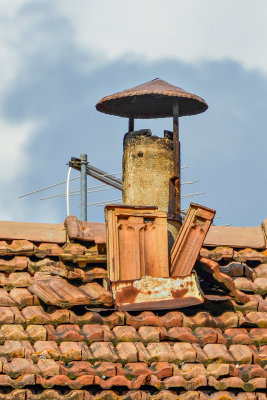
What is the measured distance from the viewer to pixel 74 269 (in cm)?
1180

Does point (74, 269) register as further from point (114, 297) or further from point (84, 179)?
point (84, 179)

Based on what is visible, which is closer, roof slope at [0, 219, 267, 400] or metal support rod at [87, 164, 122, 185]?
roof slope at [0, 219, 267, 400]

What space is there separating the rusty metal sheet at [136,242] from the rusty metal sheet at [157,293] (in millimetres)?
223

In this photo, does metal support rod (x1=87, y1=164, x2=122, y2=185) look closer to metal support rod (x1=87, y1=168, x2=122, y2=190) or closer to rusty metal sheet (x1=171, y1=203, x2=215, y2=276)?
metal support rod (x1=87, y1=168, x2=122, y2=190)

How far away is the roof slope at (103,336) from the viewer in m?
10.3

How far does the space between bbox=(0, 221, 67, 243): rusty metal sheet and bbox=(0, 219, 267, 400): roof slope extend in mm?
57

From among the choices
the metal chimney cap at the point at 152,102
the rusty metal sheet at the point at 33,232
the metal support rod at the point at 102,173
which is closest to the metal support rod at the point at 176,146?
the metal chimney cap at the point at 152,102

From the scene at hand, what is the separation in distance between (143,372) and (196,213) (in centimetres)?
223

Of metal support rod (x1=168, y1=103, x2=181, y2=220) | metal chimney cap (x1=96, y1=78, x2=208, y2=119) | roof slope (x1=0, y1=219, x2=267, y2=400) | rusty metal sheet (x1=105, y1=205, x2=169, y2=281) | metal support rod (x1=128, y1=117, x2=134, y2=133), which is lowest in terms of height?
roof slope (x1=0, y1=219, x2=267, y2=400)

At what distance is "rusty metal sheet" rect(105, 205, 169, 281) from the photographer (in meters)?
11.6

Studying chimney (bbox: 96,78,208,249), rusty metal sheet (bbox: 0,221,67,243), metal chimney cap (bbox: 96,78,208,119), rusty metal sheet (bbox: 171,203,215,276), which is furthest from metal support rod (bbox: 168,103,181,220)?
rusty metal sheet (bbox: 0,221,67,243)

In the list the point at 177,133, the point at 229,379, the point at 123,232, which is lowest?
the point at 229,379

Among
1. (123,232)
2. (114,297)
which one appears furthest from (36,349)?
(123,232)

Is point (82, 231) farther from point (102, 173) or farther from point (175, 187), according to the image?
point (102, 173)
